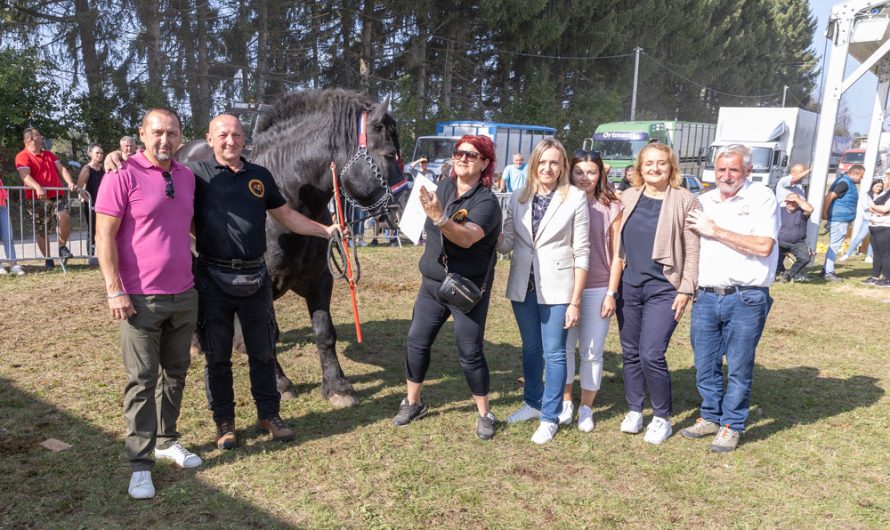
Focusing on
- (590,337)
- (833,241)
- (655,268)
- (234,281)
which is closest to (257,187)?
(234,281)

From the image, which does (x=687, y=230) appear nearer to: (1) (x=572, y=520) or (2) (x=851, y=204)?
(1) (x=572, y=520)

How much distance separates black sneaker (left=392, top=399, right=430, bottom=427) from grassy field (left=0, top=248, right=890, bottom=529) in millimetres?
68

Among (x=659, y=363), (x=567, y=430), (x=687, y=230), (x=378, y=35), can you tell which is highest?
(x=378, y=35)

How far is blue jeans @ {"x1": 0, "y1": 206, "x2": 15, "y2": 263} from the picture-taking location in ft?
28.0

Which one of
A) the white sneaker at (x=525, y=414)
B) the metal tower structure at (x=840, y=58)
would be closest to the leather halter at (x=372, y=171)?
the white sneaker at (x=525, y=414)

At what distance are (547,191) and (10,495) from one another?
344 cm

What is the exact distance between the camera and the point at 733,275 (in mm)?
3887

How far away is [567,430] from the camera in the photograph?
428 cm

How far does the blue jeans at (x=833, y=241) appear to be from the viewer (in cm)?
1064

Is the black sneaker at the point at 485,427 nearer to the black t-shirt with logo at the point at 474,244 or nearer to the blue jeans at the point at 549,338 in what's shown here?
the blue jeans at the point at 549,338

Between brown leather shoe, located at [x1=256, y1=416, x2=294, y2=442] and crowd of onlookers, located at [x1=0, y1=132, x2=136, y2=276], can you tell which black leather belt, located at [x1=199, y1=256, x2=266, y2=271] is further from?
crowd of onlookers, located at [x1=0, y1=132, x2=136, y2=276]

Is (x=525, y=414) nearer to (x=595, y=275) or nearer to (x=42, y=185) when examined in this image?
(x=595, y=275)

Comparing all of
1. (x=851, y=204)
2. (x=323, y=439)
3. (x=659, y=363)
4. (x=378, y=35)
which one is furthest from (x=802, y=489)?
(x=378, y=35)

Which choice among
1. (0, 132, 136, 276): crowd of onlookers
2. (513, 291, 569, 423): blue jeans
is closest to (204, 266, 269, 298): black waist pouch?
(513, 291, 569, 423): blue jeans
